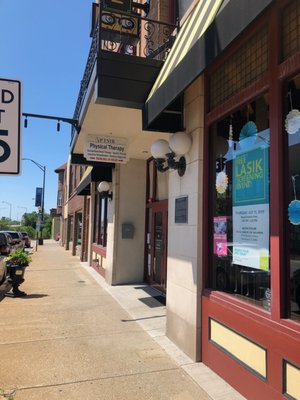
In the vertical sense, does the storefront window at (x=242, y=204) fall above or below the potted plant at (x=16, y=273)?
above

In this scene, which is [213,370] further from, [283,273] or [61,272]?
[61,272]

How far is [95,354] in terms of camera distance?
5156mm

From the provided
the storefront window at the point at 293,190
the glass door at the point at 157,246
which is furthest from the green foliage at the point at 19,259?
the storefront window at the point at 293,190

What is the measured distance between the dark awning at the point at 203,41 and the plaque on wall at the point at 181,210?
3.83 ft

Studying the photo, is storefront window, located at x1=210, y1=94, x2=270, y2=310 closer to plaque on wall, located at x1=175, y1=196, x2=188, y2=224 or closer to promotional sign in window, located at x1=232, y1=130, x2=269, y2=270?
promotional sign in window, located at x1=232, y1=130, x2=269, y2=270

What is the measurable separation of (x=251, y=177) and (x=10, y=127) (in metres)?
2.48

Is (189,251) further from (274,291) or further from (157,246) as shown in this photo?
(157,246)

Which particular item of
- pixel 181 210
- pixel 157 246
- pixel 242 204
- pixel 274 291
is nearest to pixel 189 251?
pixel 181 210

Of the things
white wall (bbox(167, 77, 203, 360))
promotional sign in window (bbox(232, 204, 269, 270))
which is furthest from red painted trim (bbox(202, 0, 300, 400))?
white wall (bbox(167, 77, 203, 360))

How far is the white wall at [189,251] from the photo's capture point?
4.95m

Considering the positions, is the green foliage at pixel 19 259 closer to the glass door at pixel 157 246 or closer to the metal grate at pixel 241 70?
the glass door at pixel 157 246

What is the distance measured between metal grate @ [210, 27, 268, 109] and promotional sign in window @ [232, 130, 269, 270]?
721 mm

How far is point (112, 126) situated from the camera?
806 cm

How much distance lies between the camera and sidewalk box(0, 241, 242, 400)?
407cm
